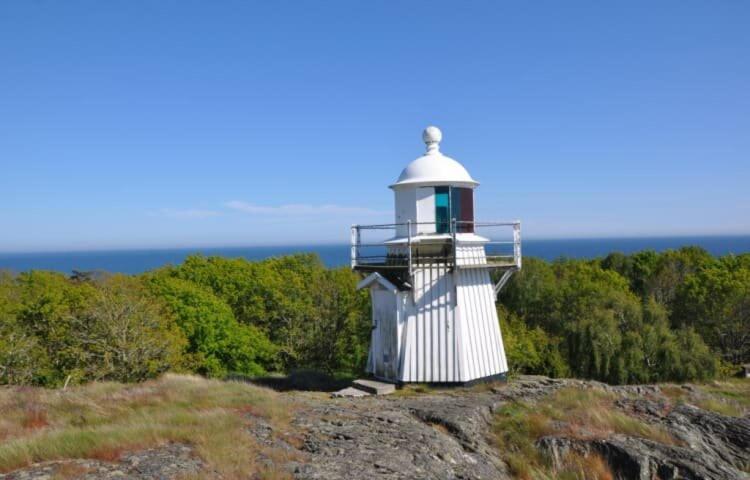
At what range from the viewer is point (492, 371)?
19.3 meters

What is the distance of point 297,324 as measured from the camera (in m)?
36.8

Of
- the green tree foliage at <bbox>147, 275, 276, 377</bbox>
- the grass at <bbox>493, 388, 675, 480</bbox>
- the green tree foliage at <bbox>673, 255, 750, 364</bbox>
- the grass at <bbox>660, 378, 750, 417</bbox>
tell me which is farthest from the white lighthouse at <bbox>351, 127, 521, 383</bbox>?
the green tree foliage at <bbox>673, 255, 750, 364</bbox>

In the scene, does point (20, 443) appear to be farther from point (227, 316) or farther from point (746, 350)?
point (746, 350)

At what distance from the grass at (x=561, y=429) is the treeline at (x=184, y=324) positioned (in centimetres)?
1845

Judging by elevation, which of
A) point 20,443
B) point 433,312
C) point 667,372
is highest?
point 433,312

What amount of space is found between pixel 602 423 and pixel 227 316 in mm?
24802

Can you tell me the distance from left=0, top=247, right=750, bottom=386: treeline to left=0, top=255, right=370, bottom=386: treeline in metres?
0.08

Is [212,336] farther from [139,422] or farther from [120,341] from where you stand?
[139,422]

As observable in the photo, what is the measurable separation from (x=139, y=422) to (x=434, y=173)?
11.5 m

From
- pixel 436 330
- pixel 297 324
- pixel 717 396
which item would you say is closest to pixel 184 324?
pixel 297 324

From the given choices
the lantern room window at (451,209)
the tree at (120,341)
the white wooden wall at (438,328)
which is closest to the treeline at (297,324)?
the tree at (120,341)

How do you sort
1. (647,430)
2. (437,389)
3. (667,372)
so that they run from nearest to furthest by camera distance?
1. (647,430)
2. (437,389)
3. (667,372)

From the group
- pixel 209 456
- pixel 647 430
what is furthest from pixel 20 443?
pixel 647 430

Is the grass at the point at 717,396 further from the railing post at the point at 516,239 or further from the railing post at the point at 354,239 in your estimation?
the railing post at the point at 354,239
